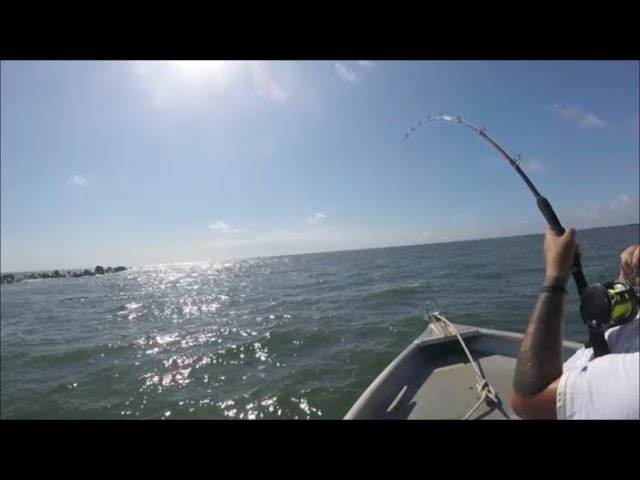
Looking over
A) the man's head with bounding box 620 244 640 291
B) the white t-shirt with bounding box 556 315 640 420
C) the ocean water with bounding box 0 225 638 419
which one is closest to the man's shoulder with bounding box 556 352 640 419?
the white t-shirt with bounding box 556 315 640 420

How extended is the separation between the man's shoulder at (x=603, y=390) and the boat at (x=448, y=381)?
304 cm

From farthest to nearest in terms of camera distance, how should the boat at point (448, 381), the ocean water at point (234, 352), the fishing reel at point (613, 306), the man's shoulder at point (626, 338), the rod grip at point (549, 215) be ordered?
the ocean water at point (234, 352)
the boat at point (448, 381)
the rod grip at point (549, 215)
the fishing reel at point (613, 306)
the man's shoulder at point (626, 338)

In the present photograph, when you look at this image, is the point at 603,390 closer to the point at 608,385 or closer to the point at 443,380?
the point at 608,385

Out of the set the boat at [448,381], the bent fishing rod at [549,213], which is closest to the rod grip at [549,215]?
the bent fishing rod at [549,213]

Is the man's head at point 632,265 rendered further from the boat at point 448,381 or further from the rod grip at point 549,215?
the boat at point 448,381

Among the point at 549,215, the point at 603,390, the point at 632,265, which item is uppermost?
the point at 549,215

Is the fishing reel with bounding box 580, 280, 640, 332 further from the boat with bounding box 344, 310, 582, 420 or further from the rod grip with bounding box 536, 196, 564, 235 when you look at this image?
the boat with bounding box 344, 310, 582, 420

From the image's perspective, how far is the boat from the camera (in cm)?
470

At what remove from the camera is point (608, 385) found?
152 cm

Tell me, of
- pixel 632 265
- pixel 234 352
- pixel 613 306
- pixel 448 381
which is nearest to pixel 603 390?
pixel 613 306

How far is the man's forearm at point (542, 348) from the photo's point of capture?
5.92 ft

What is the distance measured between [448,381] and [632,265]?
4.26 metres

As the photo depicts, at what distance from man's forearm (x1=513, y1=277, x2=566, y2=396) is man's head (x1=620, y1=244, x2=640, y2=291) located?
1.28ft
